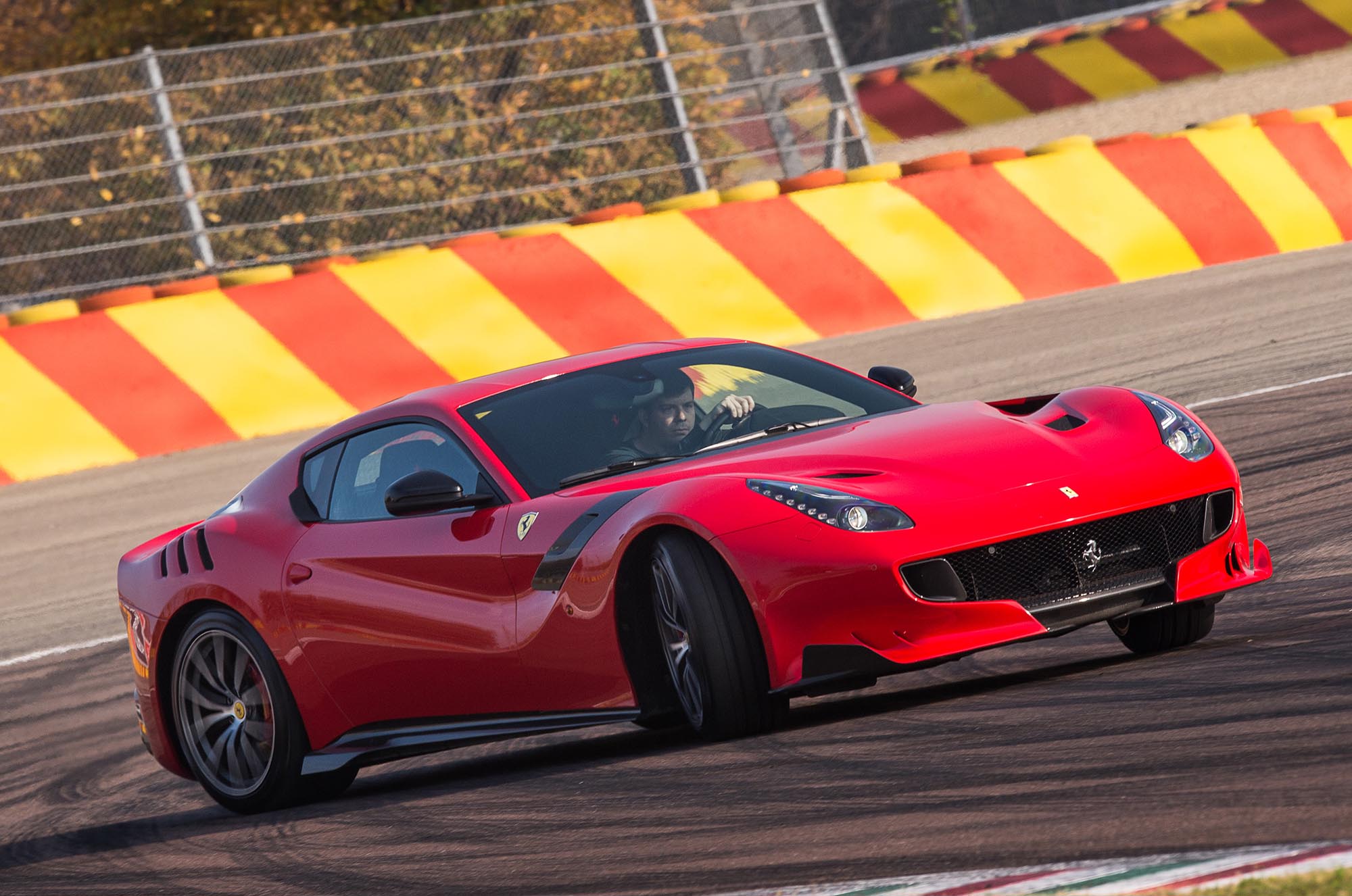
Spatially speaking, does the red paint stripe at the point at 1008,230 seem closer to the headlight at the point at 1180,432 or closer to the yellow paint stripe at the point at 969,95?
the headlight at the point at 1180,432

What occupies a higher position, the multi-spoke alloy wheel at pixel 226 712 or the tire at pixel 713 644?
the tire at pixel 713 644

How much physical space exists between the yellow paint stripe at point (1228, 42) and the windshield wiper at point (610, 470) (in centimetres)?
1857

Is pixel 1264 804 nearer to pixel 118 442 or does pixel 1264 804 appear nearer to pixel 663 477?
pixel 663 477

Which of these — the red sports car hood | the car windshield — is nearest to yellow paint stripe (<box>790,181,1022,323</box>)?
the car windshield

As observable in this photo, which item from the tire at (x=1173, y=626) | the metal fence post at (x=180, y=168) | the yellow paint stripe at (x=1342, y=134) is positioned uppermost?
the metal fence post at (x=180, y=168)

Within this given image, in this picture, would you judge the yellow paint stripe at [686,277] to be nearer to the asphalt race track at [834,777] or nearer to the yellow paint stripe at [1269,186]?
the yellow paint stripe at [1269,186]

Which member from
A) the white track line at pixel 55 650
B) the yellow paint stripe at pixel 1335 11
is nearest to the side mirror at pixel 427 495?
the white track line at pixel 55 650

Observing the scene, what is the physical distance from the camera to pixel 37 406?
37.9ft

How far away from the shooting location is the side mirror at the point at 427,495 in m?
6.21

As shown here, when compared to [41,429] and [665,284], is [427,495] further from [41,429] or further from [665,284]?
[665,284]

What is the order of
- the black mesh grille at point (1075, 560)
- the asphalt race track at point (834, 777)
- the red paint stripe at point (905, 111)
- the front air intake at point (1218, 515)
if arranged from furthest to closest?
the red paint stripe at point (905, 111) → the front air intake at point (1218, 515) → the black mesh grille at point (1075, 560) → the asphalt race track at point (834, 777)

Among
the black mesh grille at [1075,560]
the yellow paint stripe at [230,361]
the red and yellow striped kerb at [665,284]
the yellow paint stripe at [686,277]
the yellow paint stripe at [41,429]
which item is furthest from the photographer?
the yellow paint stripe at [686,277]

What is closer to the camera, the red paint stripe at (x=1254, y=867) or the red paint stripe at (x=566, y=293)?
the red paint stripe at (x=1254, y=867)

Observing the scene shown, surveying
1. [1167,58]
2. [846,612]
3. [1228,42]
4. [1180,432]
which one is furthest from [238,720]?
[1228,42]
